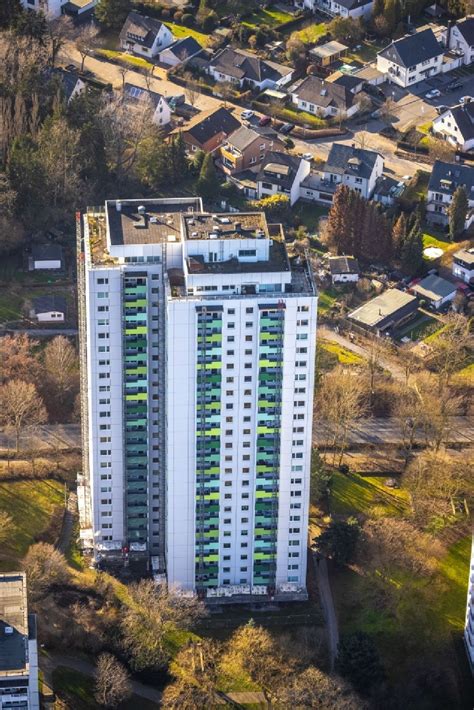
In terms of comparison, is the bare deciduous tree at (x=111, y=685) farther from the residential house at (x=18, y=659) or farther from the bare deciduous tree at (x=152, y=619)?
the residential house at (x=18, y=659)

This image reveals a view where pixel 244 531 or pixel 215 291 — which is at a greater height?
pixel 215 291

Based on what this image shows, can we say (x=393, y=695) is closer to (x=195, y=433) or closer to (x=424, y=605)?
(x=424, y=605)

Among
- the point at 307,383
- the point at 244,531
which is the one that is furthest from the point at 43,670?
the point at 307,383

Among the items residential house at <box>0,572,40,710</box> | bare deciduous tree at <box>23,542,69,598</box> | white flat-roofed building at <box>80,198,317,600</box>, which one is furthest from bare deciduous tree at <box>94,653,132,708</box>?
white flat-roofed building at <box>80,198,317,600</box>

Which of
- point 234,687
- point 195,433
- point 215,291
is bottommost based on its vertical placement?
point 234,687

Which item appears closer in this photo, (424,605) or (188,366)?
(188,366)

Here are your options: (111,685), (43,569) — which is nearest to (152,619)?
(111,685)
